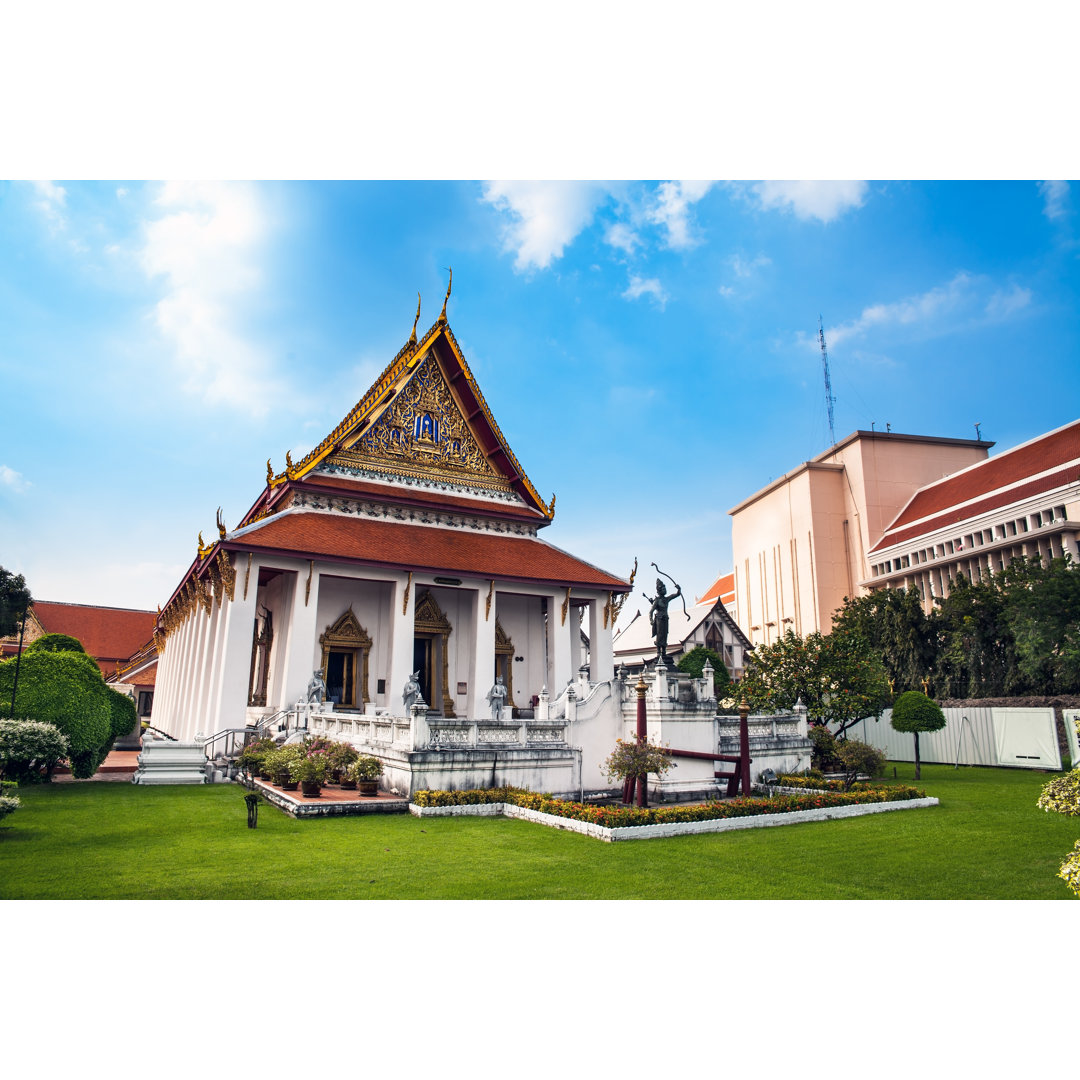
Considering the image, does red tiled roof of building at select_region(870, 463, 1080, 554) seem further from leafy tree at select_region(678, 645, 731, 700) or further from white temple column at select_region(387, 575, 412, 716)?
white temple column at select_region(387, 575, 412, 716)

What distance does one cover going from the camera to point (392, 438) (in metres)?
24.7

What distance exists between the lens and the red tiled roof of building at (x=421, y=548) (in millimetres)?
20219

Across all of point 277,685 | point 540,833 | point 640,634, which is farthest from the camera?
point 640,634

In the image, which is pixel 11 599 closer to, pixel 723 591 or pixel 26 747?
pixel 26 747

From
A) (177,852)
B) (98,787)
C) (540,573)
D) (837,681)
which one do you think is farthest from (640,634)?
(177,852)

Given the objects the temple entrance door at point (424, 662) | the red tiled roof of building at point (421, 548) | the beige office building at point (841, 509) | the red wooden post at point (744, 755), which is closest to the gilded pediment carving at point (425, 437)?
the red tiled roof of building at point (421, 548)

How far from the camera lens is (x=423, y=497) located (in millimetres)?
24406

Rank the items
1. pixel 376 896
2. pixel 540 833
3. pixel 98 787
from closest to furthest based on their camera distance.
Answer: pixel 376 896
pixel 540 833
pixel 98 787

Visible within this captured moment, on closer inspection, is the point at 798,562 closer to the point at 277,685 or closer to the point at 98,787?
A: the point at 277,685

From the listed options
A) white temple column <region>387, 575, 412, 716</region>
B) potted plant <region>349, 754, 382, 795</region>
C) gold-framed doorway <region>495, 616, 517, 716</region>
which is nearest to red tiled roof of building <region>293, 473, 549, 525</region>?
white temple column <region>387, 575, 412, 716</region>

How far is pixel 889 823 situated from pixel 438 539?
15.5m

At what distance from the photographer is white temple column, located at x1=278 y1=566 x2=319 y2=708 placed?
63.8 ft

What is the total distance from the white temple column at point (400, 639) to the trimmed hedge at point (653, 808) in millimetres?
8932

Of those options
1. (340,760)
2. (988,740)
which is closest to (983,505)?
(988,740)
